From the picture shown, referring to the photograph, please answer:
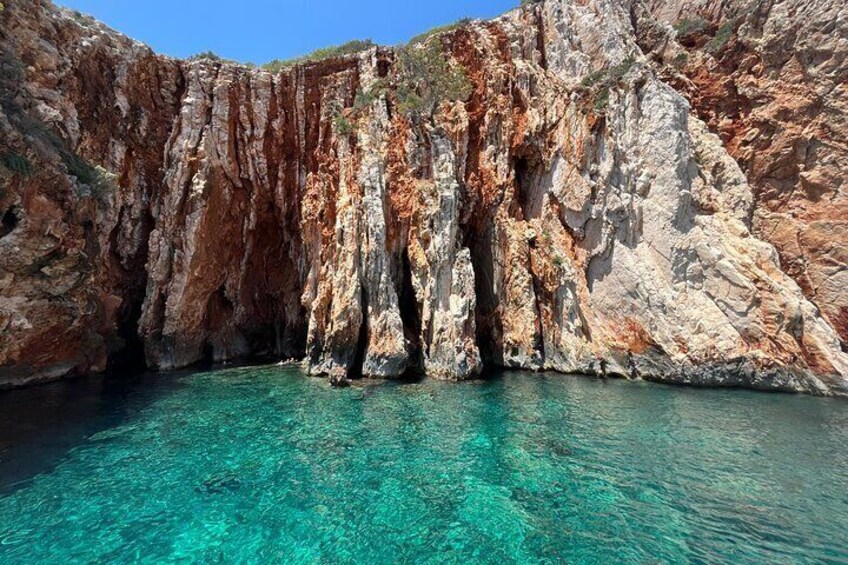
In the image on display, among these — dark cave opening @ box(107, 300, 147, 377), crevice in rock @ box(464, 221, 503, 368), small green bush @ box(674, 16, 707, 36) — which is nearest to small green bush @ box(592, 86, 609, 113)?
small green bush @ box(674, 16, 707, 36)

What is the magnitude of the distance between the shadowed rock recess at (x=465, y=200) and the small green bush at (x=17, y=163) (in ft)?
0.45

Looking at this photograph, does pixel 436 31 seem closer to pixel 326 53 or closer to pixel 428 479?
pixel 326 53

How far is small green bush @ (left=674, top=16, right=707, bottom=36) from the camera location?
2358cm

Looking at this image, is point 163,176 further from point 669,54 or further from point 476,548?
point 669,54

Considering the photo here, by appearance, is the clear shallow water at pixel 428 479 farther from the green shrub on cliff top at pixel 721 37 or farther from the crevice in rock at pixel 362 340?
the green shrub on cliff top at pixel 721 37

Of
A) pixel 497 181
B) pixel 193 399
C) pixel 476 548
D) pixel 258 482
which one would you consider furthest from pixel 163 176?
pixel 476 548

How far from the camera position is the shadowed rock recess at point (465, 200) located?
16.6 metres

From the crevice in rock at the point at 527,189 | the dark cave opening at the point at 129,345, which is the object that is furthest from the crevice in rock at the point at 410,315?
the dark cave opening at the point at 129,345

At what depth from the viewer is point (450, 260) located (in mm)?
20406

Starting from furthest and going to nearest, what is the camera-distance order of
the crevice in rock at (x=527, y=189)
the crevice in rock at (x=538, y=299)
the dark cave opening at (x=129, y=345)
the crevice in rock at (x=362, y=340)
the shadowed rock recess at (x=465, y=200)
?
the crevice in rock at (x=527, y=189)
the dark cave opening at (x=129, y=345)
the crevice in rock at (x=538, y=299)
the crevice in rock at (x=362, y=340)
the shadowed rock recess at (x=465, y=200)

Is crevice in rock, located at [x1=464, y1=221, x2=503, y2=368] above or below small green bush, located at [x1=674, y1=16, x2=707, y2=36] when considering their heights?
below

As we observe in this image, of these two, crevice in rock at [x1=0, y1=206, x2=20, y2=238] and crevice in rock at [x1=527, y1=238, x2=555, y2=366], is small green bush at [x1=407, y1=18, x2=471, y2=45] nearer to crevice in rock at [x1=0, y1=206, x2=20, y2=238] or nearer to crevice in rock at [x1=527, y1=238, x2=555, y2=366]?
crevice in rock at [x1=527, y1=238, x2=555, y2=366]

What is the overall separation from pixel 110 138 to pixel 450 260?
2027 cm

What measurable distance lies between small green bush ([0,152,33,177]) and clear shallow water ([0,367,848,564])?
8.18 meters
